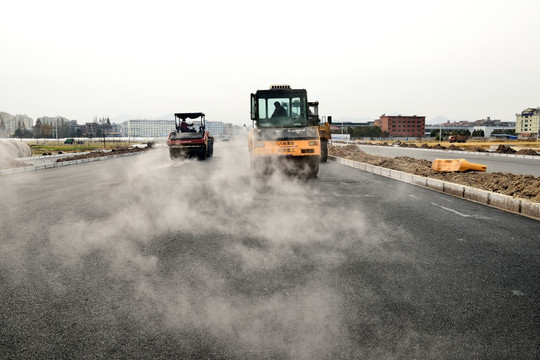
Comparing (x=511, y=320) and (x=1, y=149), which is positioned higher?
(x=1, y=149)

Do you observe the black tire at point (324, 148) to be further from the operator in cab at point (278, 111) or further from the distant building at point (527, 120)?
the distant building at point (527, 120)

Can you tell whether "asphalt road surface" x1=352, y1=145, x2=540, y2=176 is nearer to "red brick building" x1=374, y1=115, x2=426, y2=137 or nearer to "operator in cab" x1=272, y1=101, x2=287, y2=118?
"operator in cab" x1=272, y1=101, x2=287, y2=118

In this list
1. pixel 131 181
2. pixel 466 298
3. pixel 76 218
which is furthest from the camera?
pixel 131 181

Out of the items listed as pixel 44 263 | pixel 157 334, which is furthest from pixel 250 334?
pixel 44 263

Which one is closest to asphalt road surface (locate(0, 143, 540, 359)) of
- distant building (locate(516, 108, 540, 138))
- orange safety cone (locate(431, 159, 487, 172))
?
orange safety cone (locate(431, 159, 487, 172))

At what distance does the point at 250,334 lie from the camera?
236cm

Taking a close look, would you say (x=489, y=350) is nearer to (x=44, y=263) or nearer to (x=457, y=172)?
(x=44, y=263)

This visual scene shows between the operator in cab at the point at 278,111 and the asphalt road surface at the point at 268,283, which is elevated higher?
the operator in cab at the point at 278,111

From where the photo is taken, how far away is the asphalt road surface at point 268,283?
227 cm

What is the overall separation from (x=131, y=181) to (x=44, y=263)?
6.99 m

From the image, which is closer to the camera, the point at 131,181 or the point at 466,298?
the point at 466,298

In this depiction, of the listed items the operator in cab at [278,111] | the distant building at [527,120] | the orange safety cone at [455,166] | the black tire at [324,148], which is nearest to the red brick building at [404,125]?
the distant building at [527,120]

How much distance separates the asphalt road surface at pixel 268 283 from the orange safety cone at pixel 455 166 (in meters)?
4.91

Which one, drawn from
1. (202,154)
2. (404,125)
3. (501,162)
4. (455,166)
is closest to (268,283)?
(455,166)
